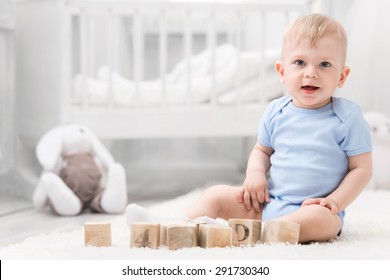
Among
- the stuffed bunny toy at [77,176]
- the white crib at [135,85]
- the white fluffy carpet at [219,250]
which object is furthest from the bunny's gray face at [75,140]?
the white fluffy carpet at [219,250]

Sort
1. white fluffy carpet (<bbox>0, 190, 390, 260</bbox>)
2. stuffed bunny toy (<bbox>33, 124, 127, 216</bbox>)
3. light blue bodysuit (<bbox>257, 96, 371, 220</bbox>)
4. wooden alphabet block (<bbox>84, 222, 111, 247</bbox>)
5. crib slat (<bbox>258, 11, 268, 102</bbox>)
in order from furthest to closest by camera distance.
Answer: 1. crib slat (<bbox>258, 11, 268, 102</bbox>)
2. stuffed bunny toy (<bbox>33, 124, 127, 216</bbox>)
3. light blue bodysuit (<bbox>257, 96, 371, 220</bbox>)
4. wooden alphabet block (<bbox>84, 222, 111, 247</bbox>)
5. white fluffy carpet (<bbox>0, 190, 390, 260</bbox>)

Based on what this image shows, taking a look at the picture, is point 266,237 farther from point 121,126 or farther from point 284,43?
point 121,126

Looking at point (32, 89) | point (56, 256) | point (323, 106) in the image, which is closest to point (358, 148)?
point (323, 106)

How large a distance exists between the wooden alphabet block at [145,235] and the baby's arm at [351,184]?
317 millimetres

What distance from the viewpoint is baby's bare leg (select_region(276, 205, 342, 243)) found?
48.5 inches

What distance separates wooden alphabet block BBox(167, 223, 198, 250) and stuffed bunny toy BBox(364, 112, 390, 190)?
49.9 inches

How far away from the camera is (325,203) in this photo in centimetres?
126

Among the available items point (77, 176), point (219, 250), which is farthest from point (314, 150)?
point (77, 176)

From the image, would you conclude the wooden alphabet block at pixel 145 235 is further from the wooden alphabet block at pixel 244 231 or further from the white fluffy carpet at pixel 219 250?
the wooden alphabet block at pixel 244 231

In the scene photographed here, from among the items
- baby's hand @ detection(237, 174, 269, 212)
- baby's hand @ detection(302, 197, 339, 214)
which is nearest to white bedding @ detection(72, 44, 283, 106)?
baby's hand @ detection(237, 174, 269, 212)

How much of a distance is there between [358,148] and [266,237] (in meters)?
0.28

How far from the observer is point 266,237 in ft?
3.99

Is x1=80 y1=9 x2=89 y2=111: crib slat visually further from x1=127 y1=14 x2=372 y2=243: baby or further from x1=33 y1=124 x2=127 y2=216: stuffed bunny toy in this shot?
x1=127 y1=14 x2=372 y2=243: baby

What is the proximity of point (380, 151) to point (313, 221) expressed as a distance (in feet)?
3.66
